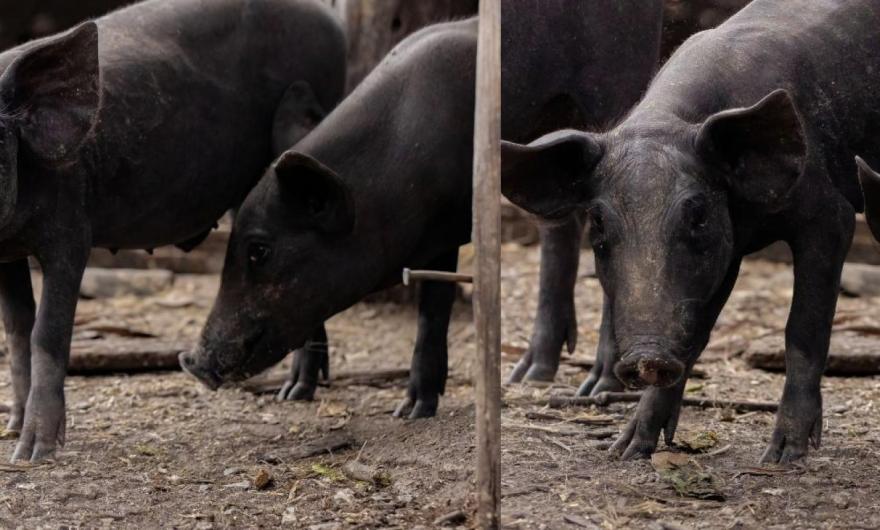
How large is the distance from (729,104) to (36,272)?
570cm

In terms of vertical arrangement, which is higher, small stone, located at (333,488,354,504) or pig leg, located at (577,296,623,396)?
pig leg, located at (577,296,623,396)

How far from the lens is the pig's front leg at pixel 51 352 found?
18.0ft

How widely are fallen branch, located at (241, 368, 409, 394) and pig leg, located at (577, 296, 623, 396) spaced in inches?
49.6

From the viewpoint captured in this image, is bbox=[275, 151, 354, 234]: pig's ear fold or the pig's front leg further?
bbox=[275, 151, 354, 234]: pig's ear fold

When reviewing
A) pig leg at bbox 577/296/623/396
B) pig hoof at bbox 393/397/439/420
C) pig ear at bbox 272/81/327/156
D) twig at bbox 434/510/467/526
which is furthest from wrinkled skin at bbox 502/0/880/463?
pig ear at bbox 272/81/327/156

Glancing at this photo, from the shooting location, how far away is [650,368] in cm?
442

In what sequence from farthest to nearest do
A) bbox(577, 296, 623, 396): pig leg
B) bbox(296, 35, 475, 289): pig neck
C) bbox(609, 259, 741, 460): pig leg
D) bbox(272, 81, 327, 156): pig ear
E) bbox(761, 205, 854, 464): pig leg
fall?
bbox(272, 81, 327, 156): pig ear
bbox(577, 296, 623, 396): pig leg
bbox(296, 35, 475, 289): pig neck
bbox(609, 259, 741, 460): pig leg
bbox(761, 205, 854, 464): pig leg

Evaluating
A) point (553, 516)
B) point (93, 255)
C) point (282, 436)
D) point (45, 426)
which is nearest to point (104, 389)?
point (282, 436)

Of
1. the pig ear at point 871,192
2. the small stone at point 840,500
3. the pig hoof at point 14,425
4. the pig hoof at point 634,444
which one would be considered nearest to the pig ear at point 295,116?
the pig hoof at point 14,425

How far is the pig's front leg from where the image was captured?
5.48 meters

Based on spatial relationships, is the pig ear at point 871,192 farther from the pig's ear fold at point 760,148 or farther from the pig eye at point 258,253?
the pig eye at point 258,253

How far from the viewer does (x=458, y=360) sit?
313 inches

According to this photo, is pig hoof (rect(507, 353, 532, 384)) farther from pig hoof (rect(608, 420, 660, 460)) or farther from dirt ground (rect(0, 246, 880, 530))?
pig hoof (rect(608, 420, 660, 460))

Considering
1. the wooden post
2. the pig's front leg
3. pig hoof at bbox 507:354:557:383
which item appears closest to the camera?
the wooden post
